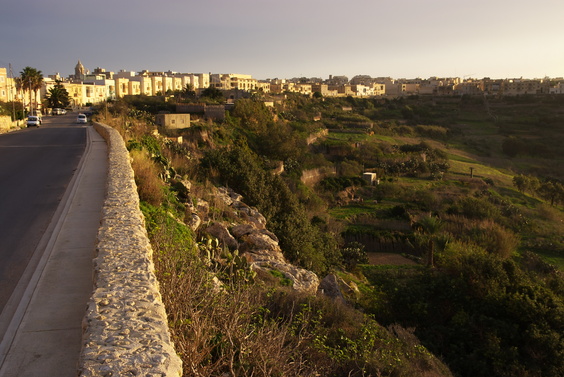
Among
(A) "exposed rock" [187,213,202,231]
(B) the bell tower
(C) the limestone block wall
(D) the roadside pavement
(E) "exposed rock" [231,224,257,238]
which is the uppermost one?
(B) the bell tower

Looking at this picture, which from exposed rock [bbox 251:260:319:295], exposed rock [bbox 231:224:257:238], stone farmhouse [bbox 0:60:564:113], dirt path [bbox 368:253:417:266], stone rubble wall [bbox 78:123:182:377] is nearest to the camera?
stone rubble wall [bbox 78:123:182:377]

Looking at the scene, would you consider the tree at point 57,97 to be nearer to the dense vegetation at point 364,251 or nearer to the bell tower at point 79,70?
the dense vegetation at point 364,251

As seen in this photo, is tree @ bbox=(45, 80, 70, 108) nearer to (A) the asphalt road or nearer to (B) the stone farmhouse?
(B) the stone farmhouse

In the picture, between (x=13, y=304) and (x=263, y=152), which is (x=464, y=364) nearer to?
(x=13, y=304)

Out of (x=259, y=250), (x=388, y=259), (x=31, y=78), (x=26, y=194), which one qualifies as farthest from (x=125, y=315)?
(x=31, y=78)

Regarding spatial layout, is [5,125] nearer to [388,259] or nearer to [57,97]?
[388,259]

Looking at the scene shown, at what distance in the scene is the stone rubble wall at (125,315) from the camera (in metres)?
2.63

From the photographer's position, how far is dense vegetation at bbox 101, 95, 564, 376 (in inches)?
179

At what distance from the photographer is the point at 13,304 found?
13.9ft

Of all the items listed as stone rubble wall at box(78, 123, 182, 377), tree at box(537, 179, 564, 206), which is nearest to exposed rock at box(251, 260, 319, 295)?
stone rubble wall at box(78, 123, 182, 377)

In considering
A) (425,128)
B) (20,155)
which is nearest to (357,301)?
(20,155)

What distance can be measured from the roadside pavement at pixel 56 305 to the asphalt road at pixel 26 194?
233mm

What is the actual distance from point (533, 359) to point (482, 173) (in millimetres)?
30088

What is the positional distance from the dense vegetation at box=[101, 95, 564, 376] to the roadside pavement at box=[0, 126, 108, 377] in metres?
0.77
